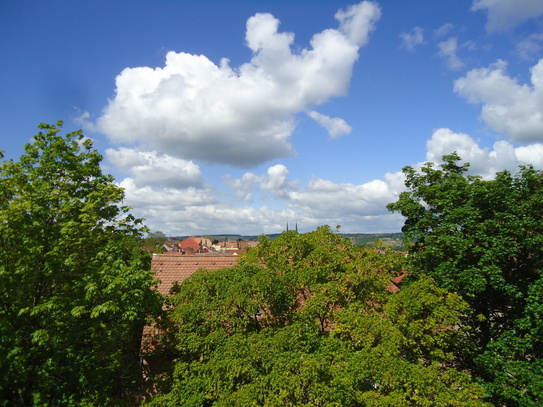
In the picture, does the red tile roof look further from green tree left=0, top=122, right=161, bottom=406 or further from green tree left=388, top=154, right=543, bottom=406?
green tree left=388, top=154, right=543, bottom=406

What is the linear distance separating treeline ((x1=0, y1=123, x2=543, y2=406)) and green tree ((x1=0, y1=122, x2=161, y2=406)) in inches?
2.1

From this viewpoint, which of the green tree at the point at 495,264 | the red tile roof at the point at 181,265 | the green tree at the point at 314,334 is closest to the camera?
the green tree at the point at 314,334

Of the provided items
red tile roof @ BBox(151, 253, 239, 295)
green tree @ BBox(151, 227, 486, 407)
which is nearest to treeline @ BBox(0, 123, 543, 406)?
green tree @ BBox(151, 227, 486, 407)

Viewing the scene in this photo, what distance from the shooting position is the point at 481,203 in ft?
42.9

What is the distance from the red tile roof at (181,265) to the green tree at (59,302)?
5636 mm

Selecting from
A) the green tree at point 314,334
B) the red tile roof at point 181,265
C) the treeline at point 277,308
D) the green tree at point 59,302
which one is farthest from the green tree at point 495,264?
the green tree at point 59,302

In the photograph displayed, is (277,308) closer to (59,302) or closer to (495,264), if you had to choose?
(59,302)

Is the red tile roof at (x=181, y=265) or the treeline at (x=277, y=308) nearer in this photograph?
the treeline at (x=277, y=308)

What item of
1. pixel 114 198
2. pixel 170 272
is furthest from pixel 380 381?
pixel 170 272

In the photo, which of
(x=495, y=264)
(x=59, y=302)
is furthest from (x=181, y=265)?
(x=495, y=264)

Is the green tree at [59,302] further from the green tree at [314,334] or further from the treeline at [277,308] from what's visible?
the green tree at [314,334]

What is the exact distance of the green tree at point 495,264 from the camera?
36.8 feet

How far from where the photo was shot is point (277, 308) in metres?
11.5

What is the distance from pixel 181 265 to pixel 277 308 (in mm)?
8107
